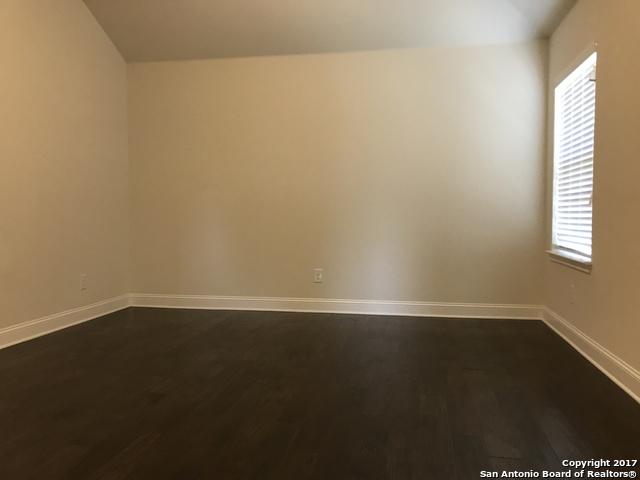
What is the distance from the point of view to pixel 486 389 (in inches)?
97.7

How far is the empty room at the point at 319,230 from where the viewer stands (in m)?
2.17

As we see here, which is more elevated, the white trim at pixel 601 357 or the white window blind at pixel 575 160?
the white window blind at pixel 575 160

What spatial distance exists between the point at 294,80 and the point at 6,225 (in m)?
2.66

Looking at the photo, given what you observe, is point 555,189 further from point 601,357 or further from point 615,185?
point 601,357

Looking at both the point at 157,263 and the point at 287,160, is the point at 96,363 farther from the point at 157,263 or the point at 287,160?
the point at 287,160

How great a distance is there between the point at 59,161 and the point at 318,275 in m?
2.40

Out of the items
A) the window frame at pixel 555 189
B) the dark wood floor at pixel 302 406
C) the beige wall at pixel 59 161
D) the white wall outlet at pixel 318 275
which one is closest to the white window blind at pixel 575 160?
the window frame at pixel 555 189

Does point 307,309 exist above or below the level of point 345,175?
below

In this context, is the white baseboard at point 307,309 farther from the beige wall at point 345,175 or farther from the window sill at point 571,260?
the window sill at point 571,260

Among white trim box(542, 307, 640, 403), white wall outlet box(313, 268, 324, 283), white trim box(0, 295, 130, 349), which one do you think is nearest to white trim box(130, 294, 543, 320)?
white wall outlet box(313, 268, 324, 283)

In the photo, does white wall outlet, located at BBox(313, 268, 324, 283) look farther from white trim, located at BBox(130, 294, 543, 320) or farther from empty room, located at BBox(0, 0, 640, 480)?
white trim, located at BBox(130, 294, 543, 320)

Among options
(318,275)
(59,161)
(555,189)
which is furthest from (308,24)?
(555,189)

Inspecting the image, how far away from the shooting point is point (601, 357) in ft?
9.01

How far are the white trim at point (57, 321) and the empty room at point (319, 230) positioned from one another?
0.07ft
